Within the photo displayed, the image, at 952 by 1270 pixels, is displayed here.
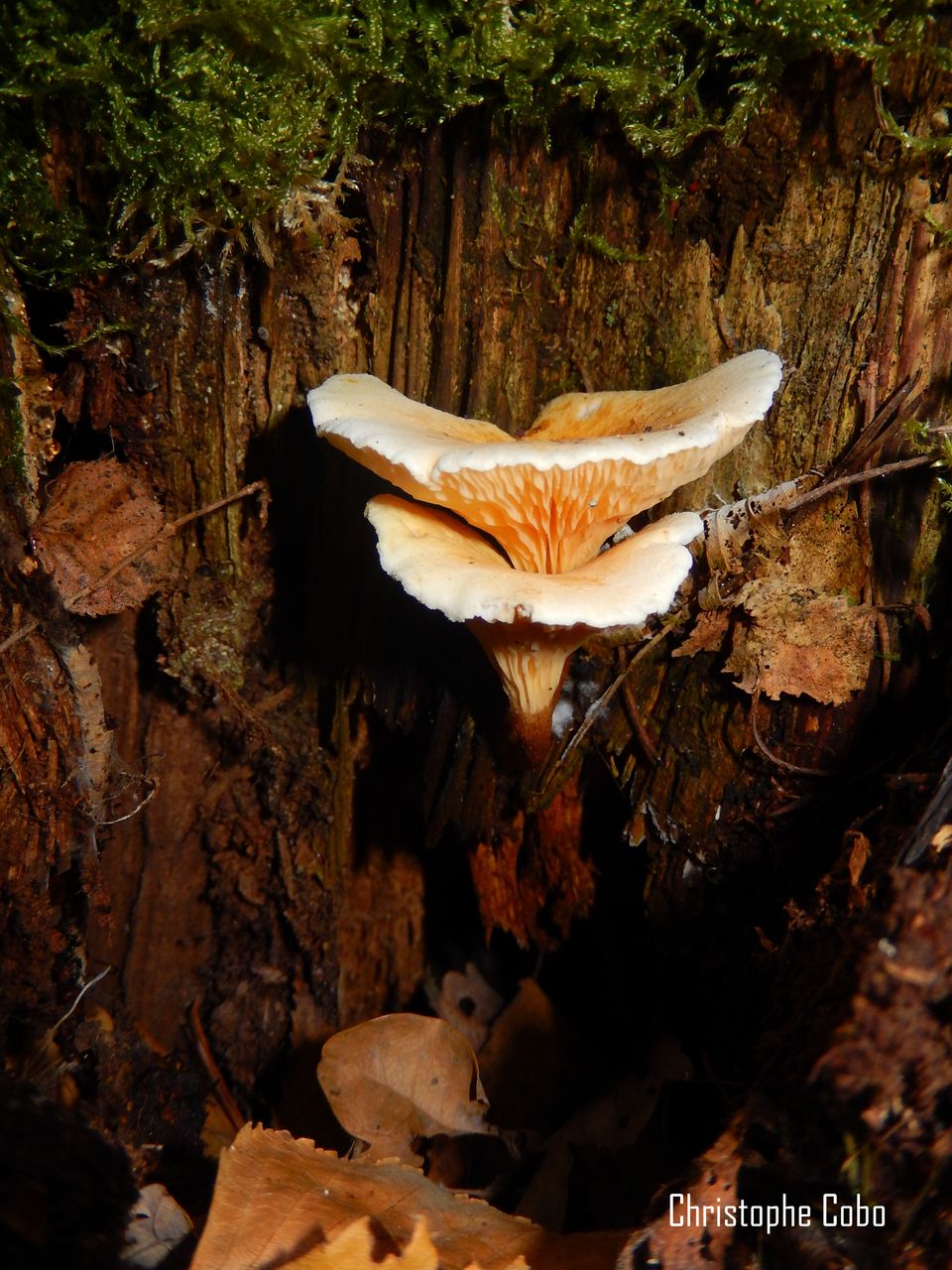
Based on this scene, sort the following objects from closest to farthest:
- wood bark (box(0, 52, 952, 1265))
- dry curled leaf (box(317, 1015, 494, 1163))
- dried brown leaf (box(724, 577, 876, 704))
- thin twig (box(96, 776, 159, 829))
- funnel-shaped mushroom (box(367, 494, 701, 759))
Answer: funnel-shaped mushroom (box(367, 494, 701, 759)) → wood bark (box(0, 52, 952, 1265)) → dried brown leaf (box(724, 577, 876, 704)) → dry curled leaf (box(317, 1015, 494, 1163)) → thin twig (box(96, 776, 159, 829))

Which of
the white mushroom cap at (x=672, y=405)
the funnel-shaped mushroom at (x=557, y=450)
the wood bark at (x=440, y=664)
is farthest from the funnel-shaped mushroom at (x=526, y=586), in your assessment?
the wood bark at (x=440, y=664)

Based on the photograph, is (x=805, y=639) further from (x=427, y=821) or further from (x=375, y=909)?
(x=375, y=909)

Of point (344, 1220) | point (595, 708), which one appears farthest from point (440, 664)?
point (344, 1220)

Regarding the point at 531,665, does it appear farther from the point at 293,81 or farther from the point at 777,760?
the point at 293,81

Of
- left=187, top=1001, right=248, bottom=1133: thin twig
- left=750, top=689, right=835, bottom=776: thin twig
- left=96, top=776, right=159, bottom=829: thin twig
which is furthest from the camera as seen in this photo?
left=187, top=1001, right=248, bottom=1133: thin twig

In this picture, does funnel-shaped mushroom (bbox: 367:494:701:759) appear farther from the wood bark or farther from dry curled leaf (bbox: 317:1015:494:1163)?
dry curled leaf (bbox: 317:1015:494:1163)

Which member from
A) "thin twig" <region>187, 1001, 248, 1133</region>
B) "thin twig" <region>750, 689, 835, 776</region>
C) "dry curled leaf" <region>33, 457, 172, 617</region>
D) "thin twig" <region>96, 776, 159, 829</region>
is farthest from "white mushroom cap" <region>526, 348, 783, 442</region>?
"thin twig" <region>187, 1001, 248, 1133</region>

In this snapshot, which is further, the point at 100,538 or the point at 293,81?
the point at 100,538
